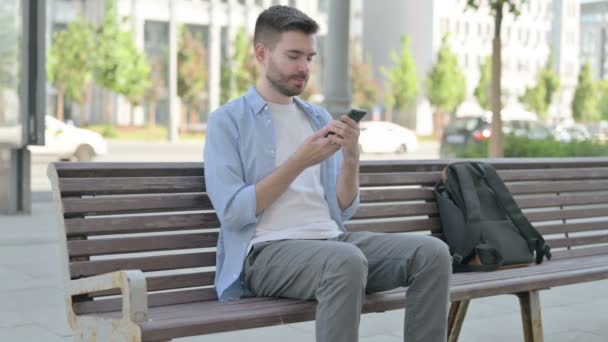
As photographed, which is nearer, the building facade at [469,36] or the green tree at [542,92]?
the green tree at [542,92]

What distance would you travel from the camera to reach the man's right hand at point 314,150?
11.0 ft

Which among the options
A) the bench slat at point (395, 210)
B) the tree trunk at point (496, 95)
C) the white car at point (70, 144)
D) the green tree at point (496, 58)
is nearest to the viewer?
the bench slat at point (395, 210)

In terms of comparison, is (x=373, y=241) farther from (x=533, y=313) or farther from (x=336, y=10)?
(x=336, y=10)

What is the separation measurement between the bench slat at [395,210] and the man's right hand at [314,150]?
1.08m

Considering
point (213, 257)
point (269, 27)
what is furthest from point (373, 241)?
point (269, 27)

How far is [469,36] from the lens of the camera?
84.2 m

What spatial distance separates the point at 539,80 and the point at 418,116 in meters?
11.0

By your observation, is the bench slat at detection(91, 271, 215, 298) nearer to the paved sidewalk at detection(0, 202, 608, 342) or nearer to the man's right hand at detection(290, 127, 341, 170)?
the man's right hand at detection(290, 127, 341, 170)

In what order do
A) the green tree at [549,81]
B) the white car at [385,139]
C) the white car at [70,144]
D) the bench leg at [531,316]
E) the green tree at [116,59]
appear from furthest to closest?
1. the green tree at [549,81]
2. the green tree at [116,59]
3. the white car at [385,139]
4. the white car at [70,144]
5. the bench leg at [531,316]

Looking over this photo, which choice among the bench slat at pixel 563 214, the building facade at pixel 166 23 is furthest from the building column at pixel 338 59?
the building facade at pixel 166 23

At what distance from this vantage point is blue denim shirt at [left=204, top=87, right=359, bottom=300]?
137 inches

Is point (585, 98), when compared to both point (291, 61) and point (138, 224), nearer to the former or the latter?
point (291, 61)

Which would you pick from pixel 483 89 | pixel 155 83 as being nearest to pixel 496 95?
pixel 155 83

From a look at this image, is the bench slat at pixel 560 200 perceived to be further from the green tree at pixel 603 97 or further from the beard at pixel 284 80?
→ the green tree at pixel 603 97
